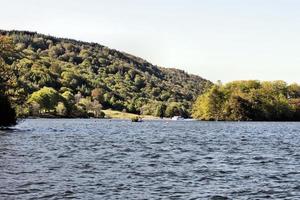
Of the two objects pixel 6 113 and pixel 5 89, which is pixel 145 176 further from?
pixel 5 89

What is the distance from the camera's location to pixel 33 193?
3312cm

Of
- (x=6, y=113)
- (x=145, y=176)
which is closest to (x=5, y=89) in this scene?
(x=6, y=113)

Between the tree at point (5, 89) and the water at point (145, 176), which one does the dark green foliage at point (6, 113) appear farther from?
the water at point (145, 176)

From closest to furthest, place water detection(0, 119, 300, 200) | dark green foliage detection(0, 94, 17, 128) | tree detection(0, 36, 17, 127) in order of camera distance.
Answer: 1. water detection(0, 119, 300, 200)
2. dark green foliage detection(0, 94, 17, 128)
3. tree detection(0, 36, 17, 127)

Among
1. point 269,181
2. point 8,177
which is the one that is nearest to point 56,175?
point 8,177

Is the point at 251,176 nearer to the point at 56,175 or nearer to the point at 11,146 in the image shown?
the point at 56,175

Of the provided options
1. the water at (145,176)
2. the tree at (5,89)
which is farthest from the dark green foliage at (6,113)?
the water at (145,176)

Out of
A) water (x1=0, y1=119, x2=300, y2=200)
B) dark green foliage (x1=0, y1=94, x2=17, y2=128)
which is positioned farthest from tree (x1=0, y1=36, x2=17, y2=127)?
water (x1=0, y1=119, x2=300, y2=200)

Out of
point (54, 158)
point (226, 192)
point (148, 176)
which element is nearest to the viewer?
point (226, 192)

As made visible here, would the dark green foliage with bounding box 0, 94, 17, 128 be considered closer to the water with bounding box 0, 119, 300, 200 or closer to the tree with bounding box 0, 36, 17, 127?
the tree with bounding box 0, 36, 17, 127

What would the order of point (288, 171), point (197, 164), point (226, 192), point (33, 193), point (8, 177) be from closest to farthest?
Result: point (33, 193), point (226, 192), point (8, 177), point (288, 171), point (197, 164)

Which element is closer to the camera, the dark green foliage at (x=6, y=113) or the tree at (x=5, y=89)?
the dark green foliage at (x=6, y=113)

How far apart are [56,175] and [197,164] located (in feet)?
54.7

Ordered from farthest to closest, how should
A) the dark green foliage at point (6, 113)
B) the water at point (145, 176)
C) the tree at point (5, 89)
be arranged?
the tree at point (5, 89), the dark green foliage at point (6, 113), the water at point (145, 176)
